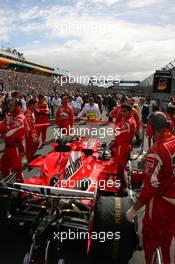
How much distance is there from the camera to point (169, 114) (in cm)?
805

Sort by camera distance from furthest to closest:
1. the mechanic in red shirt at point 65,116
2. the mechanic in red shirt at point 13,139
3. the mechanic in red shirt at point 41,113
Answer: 1. the mechanic in red shirt at point 41,113
2. the mechanic in red shirt at point 65,116
3. the mechanic in red shirt at point 13,139

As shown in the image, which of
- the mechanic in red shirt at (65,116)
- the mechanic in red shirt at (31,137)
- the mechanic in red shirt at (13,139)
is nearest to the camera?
the mechanic in red shirt at (13,139)

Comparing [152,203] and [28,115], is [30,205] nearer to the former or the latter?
[152,203]

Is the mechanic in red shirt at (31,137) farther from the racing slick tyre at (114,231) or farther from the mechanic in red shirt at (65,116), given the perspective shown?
the racing slick tyre at (114,231)

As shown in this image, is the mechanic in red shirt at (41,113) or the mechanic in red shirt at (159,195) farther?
the mechanic in red shirt at (41,113)

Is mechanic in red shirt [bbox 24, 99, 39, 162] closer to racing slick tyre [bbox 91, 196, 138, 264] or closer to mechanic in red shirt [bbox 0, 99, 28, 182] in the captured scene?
mechanic in red shirt [bbox 0, 99, 28, 182]

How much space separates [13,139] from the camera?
557cm

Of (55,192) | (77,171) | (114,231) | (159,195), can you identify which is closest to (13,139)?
(77,171)

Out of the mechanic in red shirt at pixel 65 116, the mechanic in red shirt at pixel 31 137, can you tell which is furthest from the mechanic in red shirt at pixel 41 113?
the mechanic in red shirt at pixel 31 137

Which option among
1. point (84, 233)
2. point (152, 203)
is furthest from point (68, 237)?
point (152, 203)

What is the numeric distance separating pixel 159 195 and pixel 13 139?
10.4 ft

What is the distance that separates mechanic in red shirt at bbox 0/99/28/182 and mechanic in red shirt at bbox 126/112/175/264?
2969mm

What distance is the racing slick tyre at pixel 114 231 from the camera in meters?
3.54

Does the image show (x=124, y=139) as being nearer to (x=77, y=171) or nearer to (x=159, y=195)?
(x=77, y=171)
